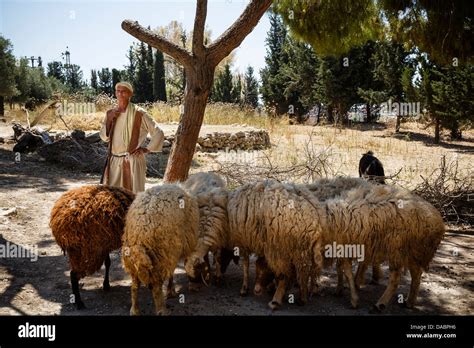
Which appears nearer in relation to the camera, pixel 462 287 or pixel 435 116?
pixel 462 287

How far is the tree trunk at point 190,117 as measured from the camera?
6457 mm

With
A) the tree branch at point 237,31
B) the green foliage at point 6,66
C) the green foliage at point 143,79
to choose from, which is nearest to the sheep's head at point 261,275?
the tree branch at point 237,31

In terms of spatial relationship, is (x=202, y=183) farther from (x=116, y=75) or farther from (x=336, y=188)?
(x=116, y=75)

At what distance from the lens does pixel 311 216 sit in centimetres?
448

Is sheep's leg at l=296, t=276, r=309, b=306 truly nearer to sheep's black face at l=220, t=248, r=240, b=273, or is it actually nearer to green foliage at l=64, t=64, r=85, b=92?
sheep's black face at l=220, t=248, r=240, b=273

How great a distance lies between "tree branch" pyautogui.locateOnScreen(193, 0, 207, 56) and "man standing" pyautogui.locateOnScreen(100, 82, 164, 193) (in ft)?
4.58

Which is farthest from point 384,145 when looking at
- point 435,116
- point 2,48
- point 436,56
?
point 2,48

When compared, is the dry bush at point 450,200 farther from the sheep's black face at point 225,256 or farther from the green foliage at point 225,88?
the green foliage at point 225,88

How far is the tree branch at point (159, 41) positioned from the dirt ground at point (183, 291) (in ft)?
9.66

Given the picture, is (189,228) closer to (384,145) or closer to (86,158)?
(86,158)

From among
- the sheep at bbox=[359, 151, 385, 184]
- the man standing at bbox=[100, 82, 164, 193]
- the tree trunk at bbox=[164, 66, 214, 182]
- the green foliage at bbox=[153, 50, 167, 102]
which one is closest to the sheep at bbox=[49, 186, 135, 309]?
the man standing at bbox=[100, 82, 164, 193]

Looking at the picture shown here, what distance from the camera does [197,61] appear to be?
21.3 ft
